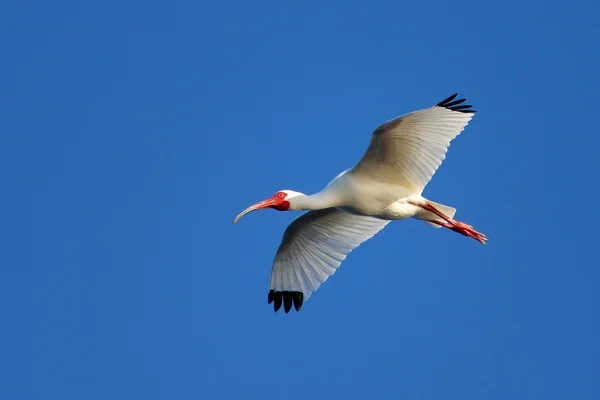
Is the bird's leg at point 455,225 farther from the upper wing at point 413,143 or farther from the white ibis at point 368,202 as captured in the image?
the upper wing at point 413,143

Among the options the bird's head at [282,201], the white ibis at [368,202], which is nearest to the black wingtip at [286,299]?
the white ibis at [368,202]

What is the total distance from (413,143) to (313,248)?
315 centimetres

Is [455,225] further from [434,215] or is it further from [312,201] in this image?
[312,201]

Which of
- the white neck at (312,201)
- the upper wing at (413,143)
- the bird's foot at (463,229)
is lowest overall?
the bird's foot at (463,229)

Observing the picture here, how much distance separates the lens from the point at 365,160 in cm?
1650

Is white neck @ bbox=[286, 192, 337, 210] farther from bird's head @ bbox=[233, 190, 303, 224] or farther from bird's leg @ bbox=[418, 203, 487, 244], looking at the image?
bird's leg @ bbox=[418, 203, 487, 244]

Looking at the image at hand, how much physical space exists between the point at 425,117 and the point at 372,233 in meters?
3.11

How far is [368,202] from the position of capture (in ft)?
55.4

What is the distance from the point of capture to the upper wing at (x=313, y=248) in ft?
60.5

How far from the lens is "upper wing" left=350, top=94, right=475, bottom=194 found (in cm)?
1606

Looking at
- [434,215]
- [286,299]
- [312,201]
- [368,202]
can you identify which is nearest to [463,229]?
[434,215]

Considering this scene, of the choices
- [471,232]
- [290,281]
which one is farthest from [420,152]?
[290,281]

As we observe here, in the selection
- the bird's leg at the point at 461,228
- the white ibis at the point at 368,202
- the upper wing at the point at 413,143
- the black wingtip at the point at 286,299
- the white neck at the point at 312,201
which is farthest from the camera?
the black wingtip at the point at 286,299

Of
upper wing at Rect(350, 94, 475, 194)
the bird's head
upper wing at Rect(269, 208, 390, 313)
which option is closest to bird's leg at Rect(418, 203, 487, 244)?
upper wing at Rect(350, 94, 475, 194)
